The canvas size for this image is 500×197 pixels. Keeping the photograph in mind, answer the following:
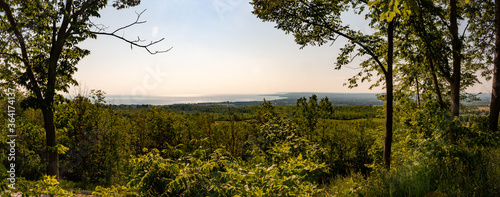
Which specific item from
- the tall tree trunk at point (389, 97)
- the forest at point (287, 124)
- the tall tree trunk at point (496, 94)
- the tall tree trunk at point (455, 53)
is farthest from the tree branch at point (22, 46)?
the tall tree trunk at point (496, 94)

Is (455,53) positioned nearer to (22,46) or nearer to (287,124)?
(287,124)

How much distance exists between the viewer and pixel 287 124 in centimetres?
768

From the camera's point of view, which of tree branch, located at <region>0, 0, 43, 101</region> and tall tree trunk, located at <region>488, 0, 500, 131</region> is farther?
tall tree trunk, located at <region>488, 0, 500, 131</region>

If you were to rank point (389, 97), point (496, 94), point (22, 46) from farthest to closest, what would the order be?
point (496, 94) < point (389, 97) < point (22, 46)

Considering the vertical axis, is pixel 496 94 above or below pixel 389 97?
above

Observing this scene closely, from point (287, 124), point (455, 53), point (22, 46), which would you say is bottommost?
point (287, 124)

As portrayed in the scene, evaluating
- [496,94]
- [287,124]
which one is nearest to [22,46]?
[287,124]

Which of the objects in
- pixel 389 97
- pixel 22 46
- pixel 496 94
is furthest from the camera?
pixel 496 94

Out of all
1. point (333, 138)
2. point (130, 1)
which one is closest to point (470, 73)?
point (333, 138)

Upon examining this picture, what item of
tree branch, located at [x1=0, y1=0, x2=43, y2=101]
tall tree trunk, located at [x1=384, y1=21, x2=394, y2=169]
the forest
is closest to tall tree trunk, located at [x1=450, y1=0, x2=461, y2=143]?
the forest

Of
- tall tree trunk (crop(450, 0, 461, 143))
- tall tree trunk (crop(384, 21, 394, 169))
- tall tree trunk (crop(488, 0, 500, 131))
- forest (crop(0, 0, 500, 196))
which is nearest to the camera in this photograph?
forest (crop(0, 0, 500, 196))

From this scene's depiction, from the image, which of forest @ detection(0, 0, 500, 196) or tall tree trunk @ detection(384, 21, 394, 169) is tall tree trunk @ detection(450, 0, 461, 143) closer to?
forest @ detection(0, 0, 500, 196)

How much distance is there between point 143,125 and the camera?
62.0 feet

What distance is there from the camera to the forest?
3.04 meters
